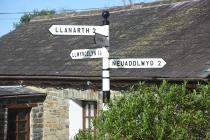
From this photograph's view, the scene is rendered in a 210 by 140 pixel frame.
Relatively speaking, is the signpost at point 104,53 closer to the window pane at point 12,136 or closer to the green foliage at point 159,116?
the green foliage at point 159,116

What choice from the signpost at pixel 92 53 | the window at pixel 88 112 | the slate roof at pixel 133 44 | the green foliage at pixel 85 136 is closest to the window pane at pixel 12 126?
the slate roof at pixel 133 44

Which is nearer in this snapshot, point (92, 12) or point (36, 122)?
point (36, 122)

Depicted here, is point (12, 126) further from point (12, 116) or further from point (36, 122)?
point (36, 122)

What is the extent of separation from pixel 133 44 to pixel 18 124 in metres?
3.76

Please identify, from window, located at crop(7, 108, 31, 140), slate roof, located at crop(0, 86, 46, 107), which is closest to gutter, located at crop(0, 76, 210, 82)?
slate roof, located at crop(0, 86, 46, 107)

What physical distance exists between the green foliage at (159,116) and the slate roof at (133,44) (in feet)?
7.56

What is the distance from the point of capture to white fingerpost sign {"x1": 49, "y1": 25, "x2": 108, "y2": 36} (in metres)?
7.01

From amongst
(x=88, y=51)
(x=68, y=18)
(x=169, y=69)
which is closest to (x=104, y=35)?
(x=88, y=51)

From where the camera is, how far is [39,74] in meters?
12.7

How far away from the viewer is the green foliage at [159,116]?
5824 mm

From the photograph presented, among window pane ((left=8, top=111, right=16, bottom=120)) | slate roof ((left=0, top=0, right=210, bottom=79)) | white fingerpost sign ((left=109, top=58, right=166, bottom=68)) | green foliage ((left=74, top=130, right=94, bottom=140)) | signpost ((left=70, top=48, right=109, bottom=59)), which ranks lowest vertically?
green foliage ((left=74, top=130, right=94, bottom=140))

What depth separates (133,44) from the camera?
39.9 ft

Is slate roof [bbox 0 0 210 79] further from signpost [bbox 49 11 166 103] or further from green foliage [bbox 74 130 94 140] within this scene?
green foliage [bbox 74 130 94 140]

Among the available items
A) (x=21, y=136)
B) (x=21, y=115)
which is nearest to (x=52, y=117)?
(x=21, y=115)
